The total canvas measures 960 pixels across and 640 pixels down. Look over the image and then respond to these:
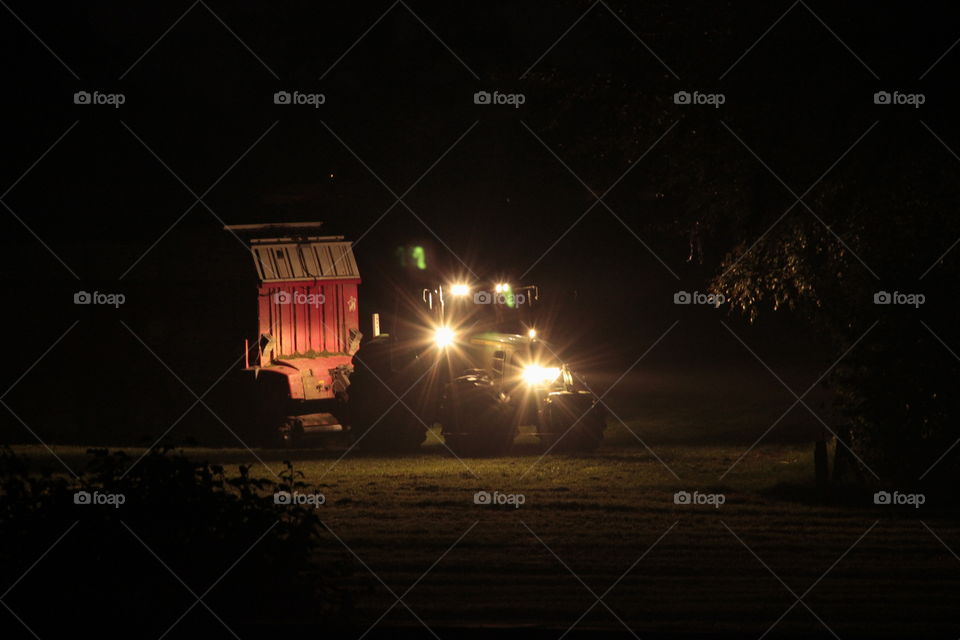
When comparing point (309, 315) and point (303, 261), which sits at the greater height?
point (303, 261)

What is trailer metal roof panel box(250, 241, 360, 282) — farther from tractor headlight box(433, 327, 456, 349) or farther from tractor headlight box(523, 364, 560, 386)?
tractor headlight box(523, 364, 560, 386)

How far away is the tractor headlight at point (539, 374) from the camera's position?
20234mm

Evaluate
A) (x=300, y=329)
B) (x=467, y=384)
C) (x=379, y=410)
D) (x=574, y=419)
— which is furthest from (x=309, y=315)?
(x=574, y=419)

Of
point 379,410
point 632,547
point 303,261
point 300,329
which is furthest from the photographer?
point 303,261

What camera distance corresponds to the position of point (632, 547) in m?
11.7

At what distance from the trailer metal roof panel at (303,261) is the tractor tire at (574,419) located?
5.60 meters

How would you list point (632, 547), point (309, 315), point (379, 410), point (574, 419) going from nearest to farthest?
1. point (632, 547)
2. point (574, 419)
3. point (379, 410)
4. point (309, 315)

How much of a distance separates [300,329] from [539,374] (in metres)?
5.26

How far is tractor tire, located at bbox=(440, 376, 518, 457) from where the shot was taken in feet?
65.0

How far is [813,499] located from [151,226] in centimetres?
1464

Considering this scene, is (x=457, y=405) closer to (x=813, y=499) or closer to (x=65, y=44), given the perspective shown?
(x=813, y=499)

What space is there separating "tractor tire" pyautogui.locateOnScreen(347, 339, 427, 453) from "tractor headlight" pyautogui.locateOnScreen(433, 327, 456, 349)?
89cm

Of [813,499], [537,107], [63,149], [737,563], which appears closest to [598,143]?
[537,107]

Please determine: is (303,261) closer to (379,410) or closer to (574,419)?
(379,410)
